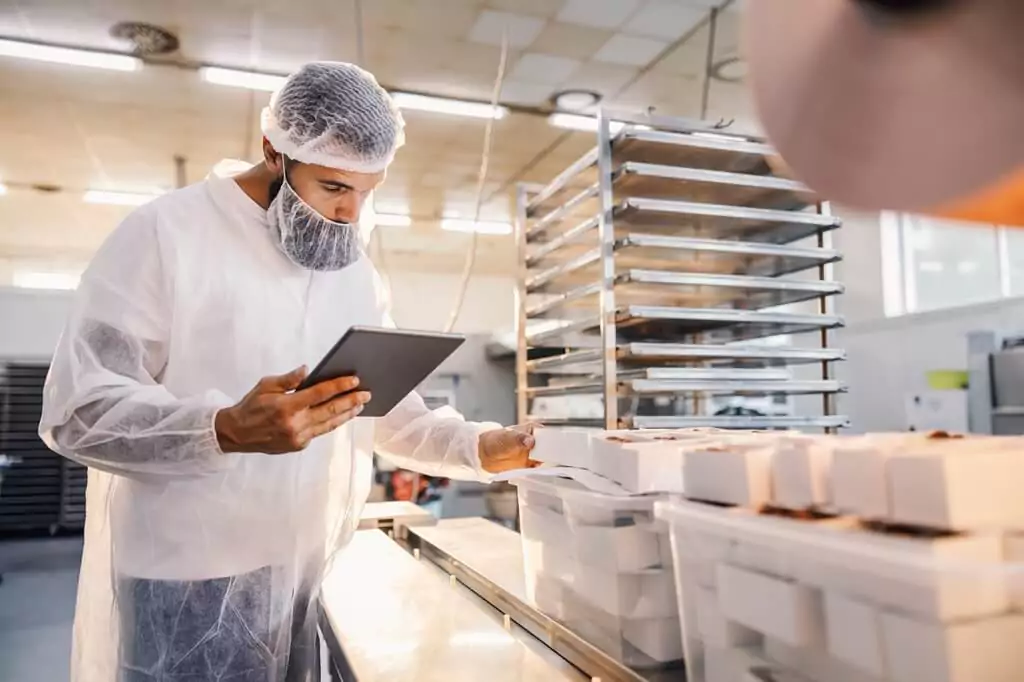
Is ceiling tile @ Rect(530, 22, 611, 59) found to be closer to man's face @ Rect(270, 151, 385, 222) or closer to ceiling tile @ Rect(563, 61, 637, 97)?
ceiling tile @ Rect(563, 61, 637, 97)

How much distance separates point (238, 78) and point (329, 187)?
13.5 feet

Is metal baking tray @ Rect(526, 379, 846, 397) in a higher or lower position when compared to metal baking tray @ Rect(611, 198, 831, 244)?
lower

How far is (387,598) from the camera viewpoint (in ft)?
4.79

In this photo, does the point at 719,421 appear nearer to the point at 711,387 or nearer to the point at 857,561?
the point at 711,387

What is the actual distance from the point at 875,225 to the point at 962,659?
6755 millimetres

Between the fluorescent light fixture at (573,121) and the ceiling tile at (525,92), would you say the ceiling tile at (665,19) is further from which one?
the fluorescent light fixture at (573,121)

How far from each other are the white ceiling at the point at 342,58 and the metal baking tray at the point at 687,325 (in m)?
1.25

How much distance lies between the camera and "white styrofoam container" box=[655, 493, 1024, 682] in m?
0.56

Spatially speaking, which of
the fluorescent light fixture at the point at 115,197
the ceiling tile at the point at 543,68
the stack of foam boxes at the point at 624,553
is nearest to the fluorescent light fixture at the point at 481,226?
the fluorescent light fixture at the point at 115,197

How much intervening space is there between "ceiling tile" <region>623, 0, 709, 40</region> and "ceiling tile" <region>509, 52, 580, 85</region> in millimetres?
549

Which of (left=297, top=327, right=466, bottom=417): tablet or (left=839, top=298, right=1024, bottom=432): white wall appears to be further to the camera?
(left=839, top=298, right=1024, bottom=432): white wall

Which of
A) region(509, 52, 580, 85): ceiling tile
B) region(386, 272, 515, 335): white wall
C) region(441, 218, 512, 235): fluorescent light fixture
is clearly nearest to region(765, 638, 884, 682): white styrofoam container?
region(509, 52, 580, 85): ceiling tile

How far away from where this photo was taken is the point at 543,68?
5.10 metres

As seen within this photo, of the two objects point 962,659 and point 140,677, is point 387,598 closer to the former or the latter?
point 140,677
